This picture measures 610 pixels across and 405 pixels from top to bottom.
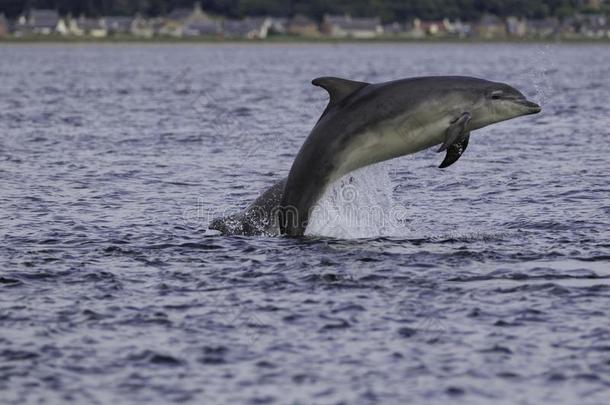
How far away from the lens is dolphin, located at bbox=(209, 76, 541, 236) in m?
19.8

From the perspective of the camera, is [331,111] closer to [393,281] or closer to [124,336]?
[393,281]

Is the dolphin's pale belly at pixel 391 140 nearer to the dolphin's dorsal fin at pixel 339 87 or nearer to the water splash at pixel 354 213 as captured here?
the dolphin's dorsal fin at pixel 339 87

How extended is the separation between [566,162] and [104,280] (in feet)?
61.3

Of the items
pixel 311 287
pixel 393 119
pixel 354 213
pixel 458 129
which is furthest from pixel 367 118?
pixel 354 213

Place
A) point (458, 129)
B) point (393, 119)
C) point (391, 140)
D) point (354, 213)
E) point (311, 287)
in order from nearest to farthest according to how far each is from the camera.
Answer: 1. point (311, 287)
2. point (458, 129)
3. point (393, 119)
4. point (391, 140)
5. point (354, 213)

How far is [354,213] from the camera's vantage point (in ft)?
75.9

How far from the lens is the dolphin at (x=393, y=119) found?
779 inches

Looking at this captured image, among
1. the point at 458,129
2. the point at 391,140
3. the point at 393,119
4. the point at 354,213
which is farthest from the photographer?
the point at 354,213

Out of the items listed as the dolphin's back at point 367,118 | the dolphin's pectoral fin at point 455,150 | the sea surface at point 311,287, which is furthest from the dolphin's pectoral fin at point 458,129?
the sea surface at point 311,287

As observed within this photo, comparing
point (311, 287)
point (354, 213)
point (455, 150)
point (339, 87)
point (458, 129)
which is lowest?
point (311, 287)

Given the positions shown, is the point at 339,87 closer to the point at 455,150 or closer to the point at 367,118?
the point at 367,118

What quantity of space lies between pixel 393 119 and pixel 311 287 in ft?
10.7

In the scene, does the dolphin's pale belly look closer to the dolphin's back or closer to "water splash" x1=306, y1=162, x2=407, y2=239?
the dolphin's back

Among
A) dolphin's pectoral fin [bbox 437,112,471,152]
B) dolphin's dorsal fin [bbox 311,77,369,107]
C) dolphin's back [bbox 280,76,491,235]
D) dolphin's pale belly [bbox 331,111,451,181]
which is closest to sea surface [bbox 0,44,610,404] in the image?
dolphin's back [bbox 280,76,491,235]
